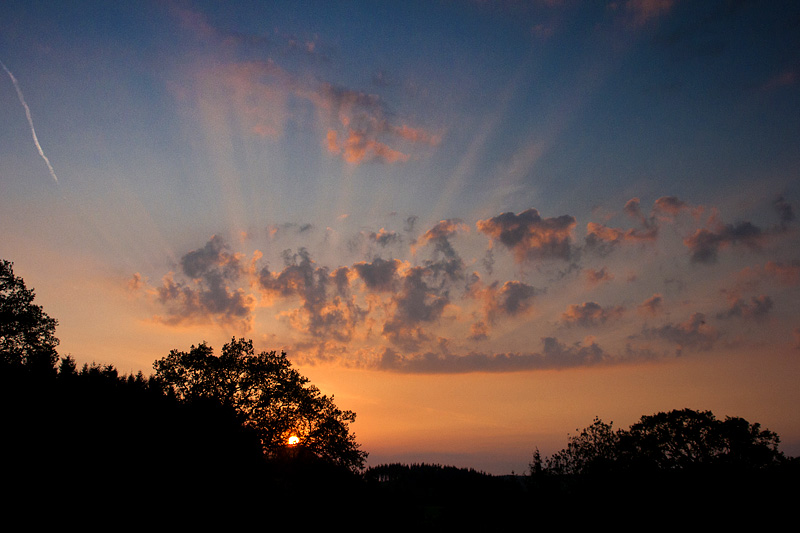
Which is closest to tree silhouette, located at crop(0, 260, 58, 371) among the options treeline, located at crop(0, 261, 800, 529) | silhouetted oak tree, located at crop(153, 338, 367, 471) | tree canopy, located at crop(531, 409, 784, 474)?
treeline, located at crop(0, 261, 800, 529)

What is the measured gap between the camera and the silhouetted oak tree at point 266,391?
192ft

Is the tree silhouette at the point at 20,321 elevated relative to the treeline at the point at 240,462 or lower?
elevated

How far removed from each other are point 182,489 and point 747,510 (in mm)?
41616

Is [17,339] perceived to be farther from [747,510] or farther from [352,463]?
[747,510]

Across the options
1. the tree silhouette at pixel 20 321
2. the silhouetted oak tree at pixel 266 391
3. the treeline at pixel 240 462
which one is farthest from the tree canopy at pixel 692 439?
the tree silhouette at pixel 20 321

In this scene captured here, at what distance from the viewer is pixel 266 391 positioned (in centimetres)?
5884

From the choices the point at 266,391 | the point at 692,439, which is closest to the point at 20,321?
the point at 266,391

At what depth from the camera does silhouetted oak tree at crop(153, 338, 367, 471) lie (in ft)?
192

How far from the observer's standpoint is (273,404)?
58.6 m

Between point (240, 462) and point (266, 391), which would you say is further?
point (266, 391)

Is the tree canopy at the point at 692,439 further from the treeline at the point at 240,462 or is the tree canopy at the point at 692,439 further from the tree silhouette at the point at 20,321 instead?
the tree silhouette at the point at 20,321

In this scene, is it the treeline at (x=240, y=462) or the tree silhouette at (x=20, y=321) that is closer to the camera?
the treeline at (x=240, y=462)

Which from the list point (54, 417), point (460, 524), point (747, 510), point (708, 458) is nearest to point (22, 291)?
point (54, 417)

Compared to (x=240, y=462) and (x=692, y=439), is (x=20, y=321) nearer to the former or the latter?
(x=240, y=462)
